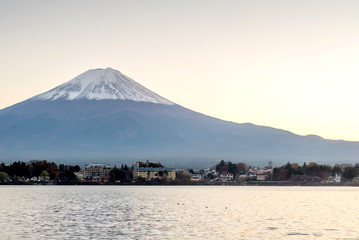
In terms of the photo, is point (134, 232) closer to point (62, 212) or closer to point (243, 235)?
point (243, 235)

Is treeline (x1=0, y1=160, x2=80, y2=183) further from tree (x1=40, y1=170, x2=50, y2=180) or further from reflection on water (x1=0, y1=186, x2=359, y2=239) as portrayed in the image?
reflection on water (x1=0, y1=186, x2=359, y2=239)

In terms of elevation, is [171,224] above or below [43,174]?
below

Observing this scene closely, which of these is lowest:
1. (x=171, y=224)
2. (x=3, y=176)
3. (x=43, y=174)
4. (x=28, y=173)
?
(x=171, y=224)

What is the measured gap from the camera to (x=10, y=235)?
4053cm

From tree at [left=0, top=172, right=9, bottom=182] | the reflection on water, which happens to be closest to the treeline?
tree at [left=0, top=172, right=9, bottom=182]

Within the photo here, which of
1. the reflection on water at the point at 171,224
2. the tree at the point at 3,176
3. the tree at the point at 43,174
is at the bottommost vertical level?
the reflection on water at the point at 171,224

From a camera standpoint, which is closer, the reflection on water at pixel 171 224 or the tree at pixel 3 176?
the reflection on water at pixel 171 224

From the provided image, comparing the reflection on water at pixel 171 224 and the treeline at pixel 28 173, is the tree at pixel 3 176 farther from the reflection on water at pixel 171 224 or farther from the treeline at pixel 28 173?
the reflection on water at pixel 171 224

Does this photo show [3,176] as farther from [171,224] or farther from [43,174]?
[171,224]

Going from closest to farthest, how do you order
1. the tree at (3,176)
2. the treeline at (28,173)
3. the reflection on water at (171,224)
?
the reflection on water at (171,224), the tree at (3,176), the treeline at (28,173)

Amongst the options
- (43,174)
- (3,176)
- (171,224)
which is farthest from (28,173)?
(171,224)

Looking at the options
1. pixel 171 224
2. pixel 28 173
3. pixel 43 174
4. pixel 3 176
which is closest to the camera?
pixel 171 224

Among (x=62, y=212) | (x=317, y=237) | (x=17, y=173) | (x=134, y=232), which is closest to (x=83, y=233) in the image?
(x=134, y=232)

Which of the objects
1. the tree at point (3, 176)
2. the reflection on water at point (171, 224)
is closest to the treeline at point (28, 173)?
the tree at point (3, 176)
